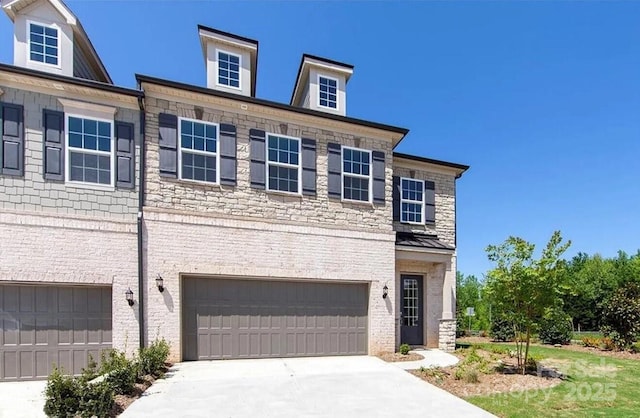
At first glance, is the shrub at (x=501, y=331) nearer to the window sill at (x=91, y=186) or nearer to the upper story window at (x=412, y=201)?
the upper story window at (x=412, y=201)

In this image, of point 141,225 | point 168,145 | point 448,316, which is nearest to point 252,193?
point 168,145

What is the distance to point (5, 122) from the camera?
351 inches

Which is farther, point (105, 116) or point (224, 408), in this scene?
point (105, 116)

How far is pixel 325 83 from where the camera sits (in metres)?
13.2

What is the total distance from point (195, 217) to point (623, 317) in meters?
16.0

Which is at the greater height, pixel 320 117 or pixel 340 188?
pixel 320 117

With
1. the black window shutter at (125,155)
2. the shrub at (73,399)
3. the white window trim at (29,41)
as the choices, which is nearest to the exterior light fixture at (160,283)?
the black window shutter at (125,155)

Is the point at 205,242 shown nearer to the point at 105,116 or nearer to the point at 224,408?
the point at 105,116

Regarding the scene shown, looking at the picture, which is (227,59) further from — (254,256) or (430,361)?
(430,361)

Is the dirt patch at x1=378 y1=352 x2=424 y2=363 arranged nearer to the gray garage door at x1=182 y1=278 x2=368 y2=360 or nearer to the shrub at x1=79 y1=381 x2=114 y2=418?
the gray garage door at x1=182 y1=278 x2=368 y2=360

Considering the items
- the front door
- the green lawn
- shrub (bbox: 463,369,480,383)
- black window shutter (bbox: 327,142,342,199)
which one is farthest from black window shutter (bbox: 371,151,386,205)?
the green lawn

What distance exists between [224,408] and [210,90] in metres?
8.17

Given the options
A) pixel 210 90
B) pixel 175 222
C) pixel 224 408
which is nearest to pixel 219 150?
pixel 210 90

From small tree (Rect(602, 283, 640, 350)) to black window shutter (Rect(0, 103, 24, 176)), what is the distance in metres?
20.1
